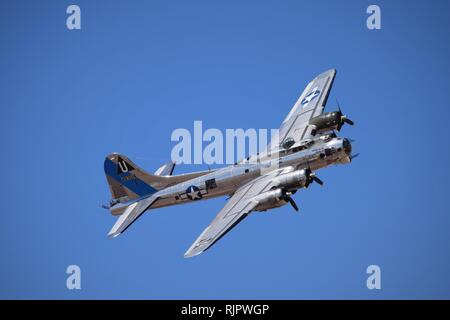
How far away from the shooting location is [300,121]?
2201 inches

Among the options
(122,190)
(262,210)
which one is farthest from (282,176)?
(122,190)

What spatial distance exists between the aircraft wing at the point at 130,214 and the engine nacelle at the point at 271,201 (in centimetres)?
977

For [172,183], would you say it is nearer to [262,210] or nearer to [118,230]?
[118,230]

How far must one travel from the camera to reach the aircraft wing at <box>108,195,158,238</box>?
168 ft

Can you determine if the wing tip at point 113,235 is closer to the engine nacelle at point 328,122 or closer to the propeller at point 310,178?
the propeller at point 310,178

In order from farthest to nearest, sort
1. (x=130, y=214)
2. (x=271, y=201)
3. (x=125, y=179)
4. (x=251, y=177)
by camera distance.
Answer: (x=125, y=179), (x=130, y=214), (x=251, y=177), (x=271, y=201)

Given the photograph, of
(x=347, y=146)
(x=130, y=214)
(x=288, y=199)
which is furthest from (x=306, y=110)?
(x=130, y=214)

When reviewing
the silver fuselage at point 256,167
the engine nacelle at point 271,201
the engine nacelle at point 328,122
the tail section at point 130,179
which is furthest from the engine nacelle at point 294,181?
the tail section at point 130,179

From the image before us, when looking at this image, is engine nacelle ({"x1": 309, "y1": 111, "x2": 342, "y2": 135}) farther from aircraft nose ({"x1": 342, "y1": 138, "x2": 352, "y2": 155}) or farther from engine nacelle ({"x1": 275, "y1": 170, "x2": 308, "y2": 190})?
engine nacelle ({"x1": 275, "y1": 170, "x2": 308, "y2": 190})

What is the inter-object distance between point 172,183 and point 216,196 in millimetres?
3918

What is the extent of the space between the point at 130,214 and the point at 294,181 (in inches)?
484

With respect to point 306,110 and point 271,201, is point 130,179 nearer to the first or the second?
point 271,201

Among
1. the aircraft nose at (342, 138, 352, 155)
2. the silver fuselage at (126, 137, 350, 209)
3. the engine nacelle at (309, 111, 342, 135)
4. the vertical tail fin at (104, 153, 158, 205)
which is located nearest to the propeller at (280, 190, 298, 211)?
the silver fuselage at (126, 137, 350, 209)

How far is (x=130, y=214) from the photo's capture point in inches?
2078
